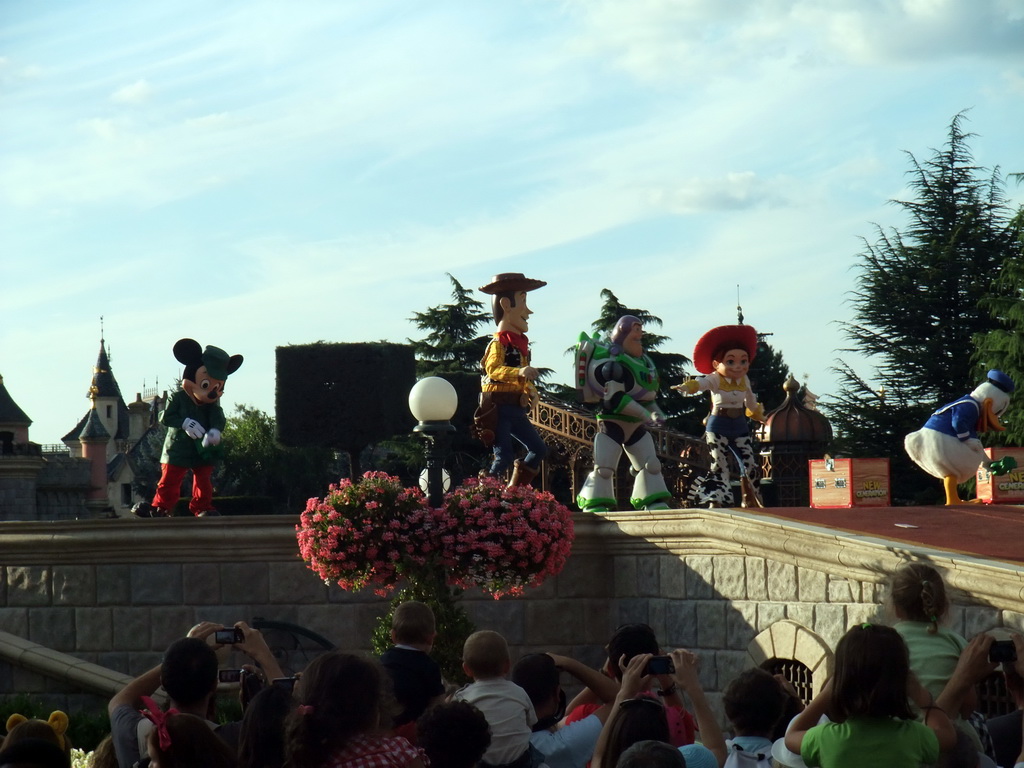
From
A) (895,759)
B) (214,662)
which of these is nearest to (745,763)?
(895,759)

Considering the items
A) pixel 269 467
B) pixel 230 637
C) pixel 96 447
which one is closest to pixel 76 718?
pixel 230 637

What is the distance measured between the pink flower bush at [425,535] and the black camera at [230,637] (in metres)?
5.69

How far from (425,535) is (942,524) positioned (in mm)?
4212

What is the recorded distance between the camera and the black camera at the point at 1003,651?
4660 mm

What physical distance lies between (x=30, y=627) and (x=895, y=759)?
34.0ft

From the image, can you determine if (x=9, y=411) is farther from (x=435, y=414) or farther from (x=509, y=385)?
(x=435, y=414)

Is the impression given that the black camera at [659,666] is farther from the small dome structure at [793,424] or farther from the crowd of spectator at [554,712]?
the small dome structure at [793,424]

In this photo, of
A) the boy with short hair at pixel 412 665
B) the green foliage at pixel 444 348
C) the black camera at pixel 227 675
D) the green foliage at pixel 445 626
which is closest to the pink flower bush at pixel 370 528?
the green foliage at pixel 445 626

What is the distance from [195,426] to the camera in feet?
43.2

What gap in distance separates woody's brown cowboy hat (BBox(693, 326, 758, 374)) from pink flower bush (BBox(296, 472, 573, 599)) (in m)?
3.03

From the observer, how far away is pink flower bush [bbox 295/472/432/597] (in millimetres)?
11117

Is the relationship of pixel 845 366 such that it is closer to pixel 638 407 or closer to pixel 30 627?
pixel 638 407

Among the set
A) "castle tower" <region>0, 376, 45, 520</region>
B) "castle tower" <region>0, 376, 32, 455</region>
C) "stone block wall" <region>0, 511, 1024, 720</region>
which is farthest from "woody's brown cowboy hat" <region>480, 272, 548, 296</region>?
"castle tower" <region>0, 376, 32, 455</region>

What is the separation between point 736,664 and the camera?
11469mm
